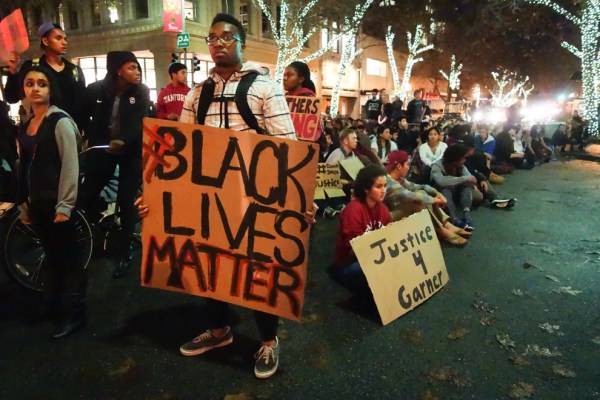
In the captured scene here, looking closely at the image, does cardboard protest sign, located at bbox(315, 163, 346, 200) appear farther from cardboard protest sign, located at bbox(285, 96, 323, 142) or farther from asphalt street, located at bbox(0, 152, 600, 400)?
asphalt street, located at bbox(0, 152, 600, 400)

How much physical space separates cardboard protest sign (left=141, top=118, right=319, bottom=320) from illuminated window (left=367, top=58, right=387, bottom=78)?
37.4 meters

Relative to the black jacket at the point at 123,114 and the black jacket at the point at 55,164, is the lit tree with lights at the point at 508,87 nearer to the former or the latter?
the black jacket at the point at 123,114

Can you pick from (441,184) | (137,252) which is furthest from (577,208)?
(137,252)

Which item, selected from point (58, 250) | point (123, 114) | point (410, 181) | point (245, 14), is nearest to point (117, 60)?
point (123, 114)

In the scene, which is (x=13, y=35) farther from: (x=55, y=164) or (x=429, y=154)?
(x=429, y=154)

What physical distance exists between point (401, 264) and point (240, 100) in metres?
2.06

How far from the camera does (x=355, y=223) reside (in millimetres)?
3975

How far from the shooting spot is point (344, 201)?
7.65 m

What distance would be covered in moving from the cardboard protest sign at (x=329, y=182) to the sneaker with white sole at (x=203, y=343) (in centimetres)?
426

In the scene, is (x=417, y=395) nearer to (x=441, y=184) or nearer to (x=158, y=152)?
(x=158, y=152)

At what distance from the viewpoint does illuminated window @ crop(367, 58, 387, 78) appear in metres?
38.3

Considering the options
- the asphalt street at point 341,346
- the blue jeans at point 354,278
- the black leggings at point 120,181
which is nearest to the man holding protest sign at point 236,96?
the asphalt street at point 341,346

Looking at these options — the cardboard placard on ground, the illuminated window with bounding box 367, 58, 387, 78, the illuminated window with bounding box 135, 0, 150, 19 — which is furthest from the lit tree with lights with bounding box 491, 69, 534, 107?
the cardboard placard on ground

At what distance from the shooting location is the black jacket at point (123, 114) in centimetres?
439
